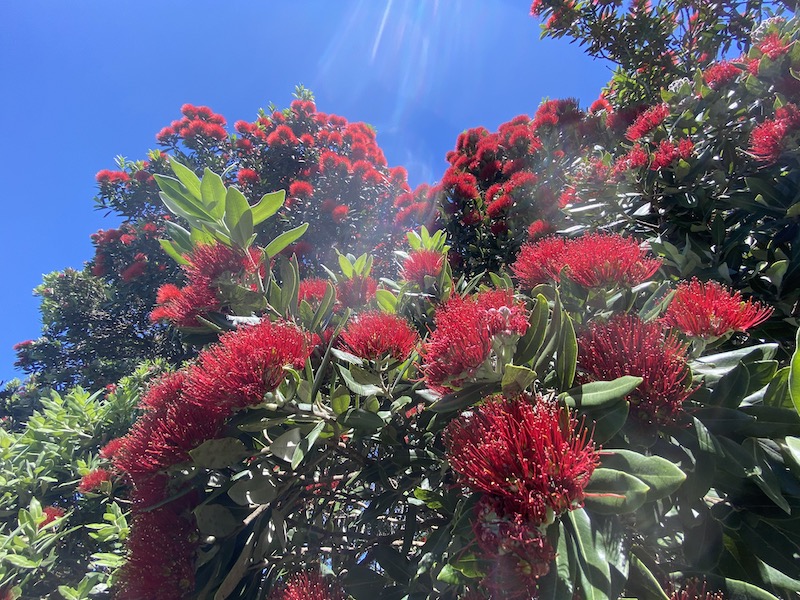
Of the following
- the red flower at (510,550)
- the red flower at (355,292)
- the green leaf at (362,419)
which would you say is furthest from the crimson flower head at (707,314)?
the red flower at (355,292)

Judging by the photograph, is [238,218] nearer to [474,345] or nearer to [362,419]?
[362,419]

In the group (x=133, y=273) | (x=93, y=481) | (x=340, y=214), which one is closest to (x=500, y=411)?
(x=93, y=481)

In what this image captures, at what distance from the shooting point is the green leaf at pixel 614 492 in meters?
0.82

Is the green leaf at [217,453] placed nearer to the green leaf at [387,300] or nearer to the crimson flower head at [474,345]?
the crimson flower head at [474,345]

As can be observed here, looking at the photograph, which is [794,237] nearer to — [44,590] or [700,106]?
[700,106]

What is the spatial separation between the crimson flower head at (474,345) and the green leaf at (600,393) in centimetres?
19

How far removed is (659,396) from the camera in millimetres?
1051

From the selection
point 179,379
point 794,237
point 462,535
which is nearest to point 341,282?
point 179,379

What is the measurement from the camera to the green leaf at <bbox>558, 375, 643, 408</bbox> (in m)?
0.94

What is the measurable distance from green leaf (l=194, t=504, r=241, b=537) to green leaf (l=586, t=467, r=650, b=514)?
113cm

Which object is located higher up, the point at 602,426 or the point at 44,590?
the point at 602,426

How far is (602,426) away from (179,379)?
53.3 inches

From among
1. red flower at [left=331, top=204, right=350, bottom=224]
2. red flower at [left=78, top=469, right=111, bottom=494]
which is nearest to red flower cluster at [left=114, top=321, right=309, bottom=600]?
red flower at [left=78, top=469, right=111, bottom=494]

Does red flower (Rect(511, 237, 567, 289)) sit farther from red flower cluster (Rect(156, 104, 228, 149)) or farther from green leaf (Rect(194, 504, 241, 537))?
red flower cluster (Rect(156, 104, 228, 149))
